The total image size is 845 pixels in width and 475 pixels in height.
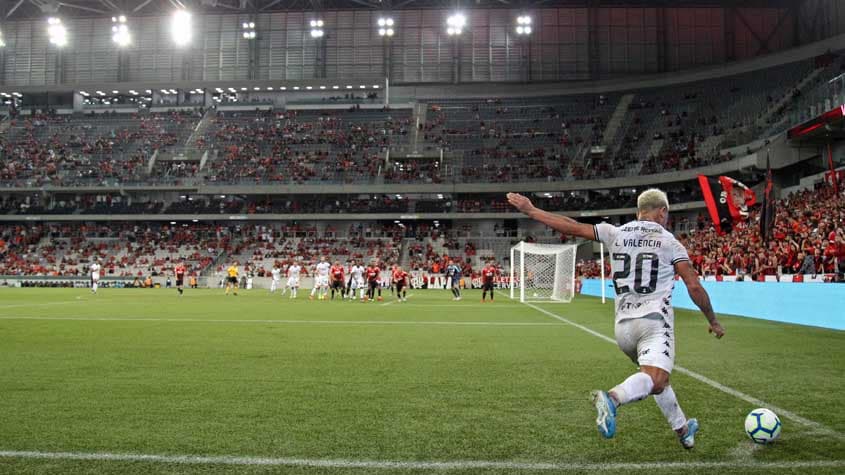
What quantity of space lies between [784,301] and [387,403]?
52.3 feet

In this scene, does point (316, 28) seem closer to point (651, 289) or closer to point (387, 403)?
point (387, 403)

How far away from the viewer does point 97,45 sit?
230 ft

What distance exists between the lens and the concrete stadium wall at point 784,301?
53.1 feet

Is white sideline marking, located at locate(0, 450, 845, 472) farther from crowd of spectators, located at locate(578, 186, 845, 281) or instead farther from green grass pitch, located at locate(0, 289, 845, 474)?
crowd of spectators, located at locate(578, 186, 845, 281)

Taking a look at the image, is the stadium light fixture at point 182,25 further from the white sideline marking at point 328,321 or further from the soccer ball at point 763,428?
the soccer ball at point 763,428

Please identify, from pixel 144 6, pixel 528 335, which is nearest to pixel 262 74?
pixel 144 6

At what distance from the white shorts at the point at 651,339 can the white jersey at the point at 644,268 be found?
50 mm

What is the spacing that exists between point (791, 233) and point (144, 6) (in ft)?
194

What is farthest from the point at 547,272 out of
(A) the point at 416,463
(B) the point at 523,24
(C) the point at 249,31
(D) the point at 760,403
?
(C) the point at 249,31

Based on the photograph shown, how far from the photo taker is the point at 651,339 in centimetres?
485

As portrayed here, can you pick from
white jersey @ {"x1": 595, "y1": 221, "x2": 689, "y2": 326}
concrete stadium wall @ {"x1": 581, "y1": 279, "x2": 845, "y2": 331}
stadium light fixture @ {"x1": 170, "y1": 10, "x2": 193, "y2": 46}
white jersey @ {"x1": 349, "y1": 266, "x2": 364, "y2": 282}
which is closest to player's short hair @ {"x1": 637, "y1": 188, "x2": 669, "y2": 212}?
white jersey @ {"x1": 595, "y1": 221, "x2": 689, "y2": 326}

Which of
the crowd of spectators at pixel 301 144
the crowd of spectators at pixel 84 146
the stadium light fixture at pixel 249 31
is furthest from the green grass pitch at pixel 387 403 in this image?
the stadium light fixture at pixel 249 31

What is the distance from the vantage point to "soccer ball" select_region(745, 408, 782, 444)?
5086 millimetres

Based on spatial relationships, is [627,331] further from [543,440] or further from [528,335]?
[528,335]
